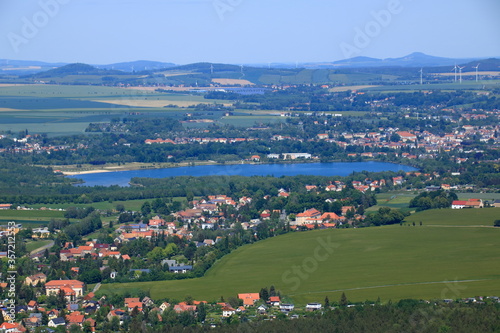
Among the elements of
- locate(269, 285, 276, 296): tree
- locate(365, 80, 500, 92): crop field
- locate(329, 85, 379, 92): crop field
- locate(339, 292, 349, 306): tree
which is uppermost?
locate(339, 292, 349, 306): tree

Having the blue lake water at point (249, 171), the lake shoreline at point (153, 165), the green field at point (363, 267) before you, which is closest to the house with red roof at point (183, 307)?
the green field at point (363, 267)

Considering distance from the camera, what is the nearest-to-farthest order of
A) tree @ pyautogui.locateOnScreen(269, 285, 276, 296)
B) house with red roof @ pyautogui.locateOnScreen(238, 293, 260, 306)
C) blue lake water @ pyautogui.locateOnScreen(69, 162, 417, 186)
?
house with red roof @ pyautogui.locateOnScreen(238, 293, 260, 306)
tree @ pyautogui.locateOnScreen(269, 285, 276, 296)
blue lake water @ pyautogui.locateOnScreen(69, 162, 417, 186)

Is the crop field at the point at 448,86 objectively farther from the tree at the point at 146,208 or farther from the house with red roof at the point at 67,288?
the house with red roof at the point at 67,288

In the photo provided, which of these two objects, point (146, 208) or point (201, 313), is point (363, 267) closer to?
point (201, 313)

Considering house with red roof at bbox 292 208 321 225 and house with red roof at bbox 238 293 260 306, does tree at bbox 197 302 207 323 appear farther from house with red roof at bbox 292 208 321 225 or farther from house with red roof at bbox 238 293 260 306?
house with red roof at bbox 292 208 321 225

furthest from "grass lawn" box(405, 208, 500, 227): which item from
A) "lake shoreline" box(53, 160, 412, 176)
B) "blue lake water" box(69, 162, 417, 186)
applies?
"lake shoreline" box(53, 160, 412, 176)

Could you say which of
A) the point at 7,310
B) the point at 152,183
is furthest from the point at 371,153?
the point at 7,310

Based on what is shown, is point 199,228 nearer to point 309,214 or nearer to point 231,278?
point 309,214

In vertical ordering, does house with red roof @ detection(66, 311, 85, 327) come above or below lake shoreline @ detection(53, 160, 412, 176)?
above
